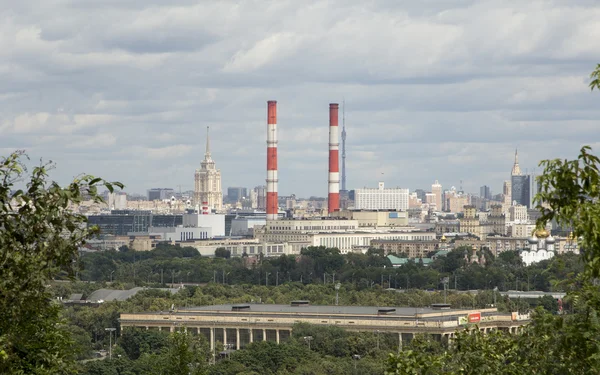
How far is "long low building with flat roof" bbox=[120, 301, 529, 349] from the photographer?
304 ft

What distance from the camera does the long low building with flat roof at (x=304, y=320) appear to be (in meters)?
92.6

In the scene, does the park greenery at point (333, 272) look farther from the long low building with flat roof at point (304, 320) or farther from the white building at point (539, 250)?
the long low building with flat roof at point (304, 320)

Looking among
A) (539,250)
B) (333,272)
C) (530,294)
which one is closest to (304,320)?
(530,294)

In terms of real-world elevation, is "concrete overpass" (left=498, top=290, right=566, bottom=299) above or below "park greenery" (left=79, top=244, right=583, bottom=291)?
below

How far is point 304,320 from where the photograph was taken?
9525cm

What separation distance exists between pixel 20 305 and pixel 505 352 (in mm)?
14889

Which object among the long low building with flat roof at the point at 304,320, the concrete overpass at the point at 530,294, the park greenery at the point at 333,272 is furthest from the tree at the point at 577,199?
the park greenery at the point at 333,272

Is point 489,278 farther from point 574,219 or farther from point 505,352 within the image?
point 574,219

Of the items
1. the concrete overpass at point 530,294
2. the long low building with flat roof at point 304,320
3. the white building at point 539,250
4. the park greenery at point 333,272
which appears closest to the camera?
the long low building with flat roof at point 304,320

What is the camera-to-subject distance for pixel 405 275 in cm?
14712

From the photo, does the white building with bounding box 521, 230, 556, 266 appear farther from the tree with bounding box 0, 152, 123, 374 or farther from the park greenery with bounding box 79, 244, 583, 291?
the tree with bounding box 0, 152, 123, 374

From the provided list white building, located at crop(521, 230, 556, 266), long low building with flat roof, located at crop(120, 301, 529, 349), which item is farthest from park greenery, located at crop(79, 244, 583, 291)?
long low building with flat roof, located at crop(120, 301, 529, 349)

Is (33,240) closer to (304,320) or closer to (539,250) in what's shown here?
(304,320)

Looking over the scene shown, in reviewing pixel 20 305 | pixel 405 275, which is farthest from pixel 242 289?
pixel 20 305
